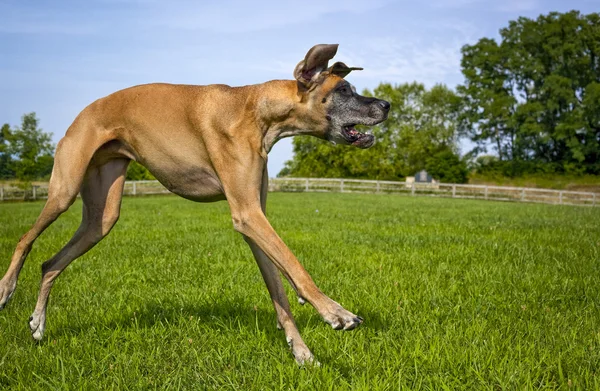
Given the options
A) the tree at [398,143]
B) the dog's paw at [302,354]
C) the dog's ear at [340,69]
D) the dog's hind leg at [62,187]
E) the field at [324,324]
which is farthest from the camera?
the tree at [398,143]

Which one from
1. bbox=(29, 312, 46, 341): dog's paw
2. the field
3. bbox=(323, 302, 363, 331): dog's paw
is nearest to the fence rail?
the field

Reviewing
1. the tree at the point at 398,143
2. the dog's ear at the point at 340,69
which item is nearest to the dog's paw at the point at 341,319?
the dog's ear at the point at 340,69

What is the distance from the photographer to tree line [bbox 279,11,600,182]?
5041 cm

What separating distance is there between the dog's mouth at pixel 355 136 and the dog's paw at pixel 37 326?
275 cm

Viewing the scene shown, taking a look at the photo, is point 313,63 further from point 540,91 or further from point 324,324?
point 540,91

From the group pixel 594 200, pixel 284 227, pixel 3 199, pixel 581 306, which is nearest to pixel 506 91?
pixel 594 200

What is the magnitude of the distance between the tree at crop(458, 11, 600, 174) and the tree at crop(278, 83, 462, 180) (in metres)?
4.02

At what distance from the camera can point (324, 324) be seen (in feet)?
13.9

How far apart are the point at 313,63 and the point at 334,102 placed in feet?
0.98

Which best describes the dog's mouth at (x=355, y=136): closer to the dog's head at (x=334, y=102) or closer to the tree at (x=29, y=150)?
the dog's head at (x=334, y=102)

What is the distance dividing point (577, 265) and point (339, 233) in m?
4.26

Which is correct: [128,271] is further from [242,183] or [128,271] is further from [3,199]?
[3,199]

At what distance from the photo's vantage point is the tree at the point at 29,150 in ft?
134

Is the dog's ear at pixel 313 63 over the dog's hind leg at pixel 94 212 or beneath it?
over
